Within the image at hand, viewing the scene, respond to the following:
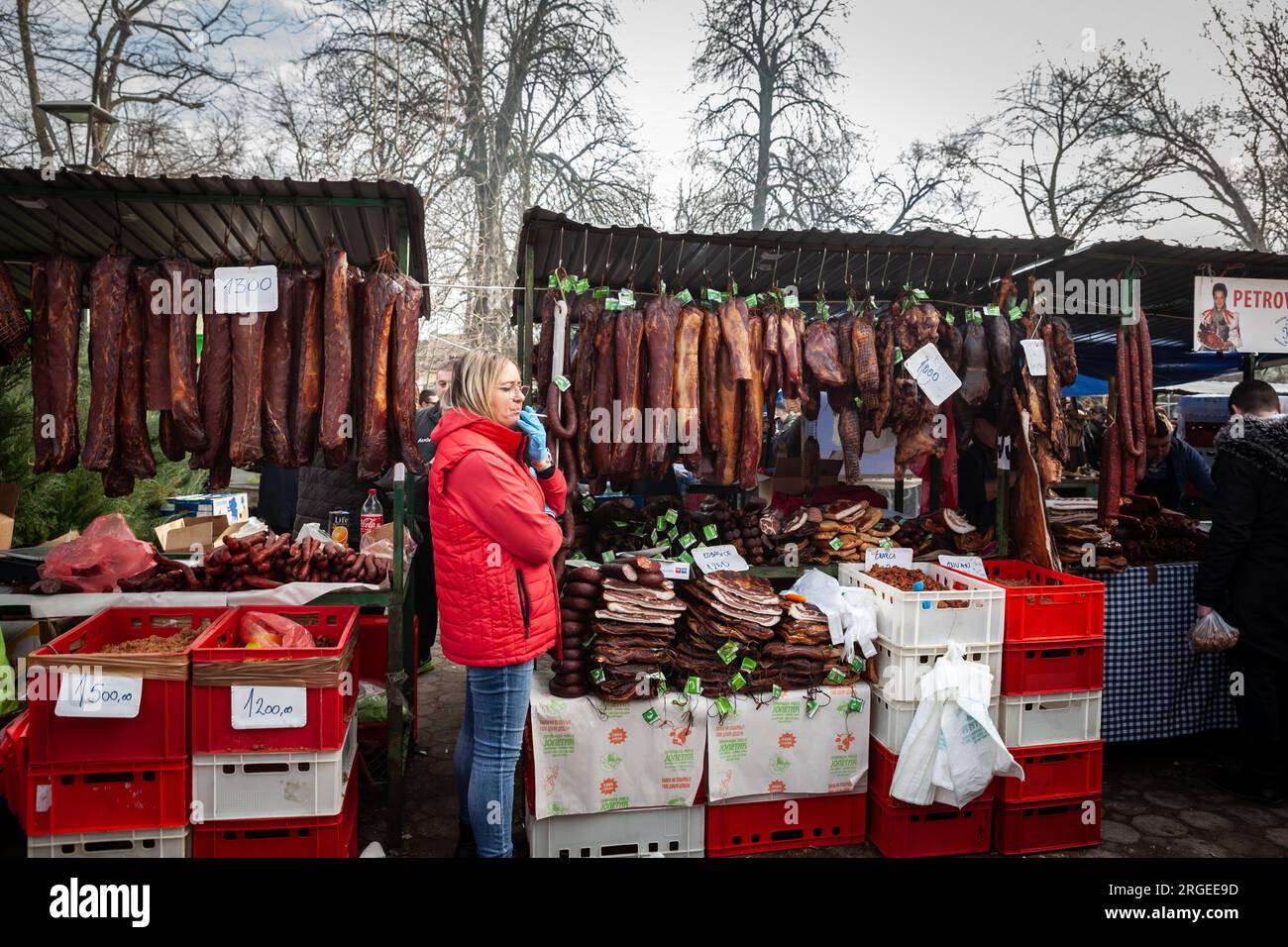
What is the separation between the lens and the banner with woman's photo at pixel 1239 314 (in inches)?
190

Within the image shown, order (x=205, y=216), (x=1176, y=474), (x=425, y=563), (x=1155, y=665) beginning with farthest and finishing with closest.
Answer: (x=1176, y=474) < (x=425, y=563) < (x=1155, y=665) < (x=205, y=216)

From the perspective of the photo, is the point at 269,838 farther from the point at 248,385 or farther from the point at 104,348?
the point at 104,348

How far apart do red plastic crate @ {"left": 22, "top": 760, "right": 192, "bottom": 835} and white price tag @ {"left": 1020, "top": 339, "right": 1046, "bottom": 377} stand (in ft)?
15.5

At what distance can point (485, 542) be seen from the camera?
118 inches

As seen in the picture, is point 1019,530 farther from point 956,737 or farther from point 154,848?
point 154,848

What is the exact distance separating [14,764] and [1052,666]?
16.3ft

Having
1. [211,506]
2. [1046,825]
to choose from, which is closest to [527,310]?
[1046,825]

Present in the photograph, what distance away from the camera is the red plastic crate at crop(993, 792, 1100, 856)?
3.71m

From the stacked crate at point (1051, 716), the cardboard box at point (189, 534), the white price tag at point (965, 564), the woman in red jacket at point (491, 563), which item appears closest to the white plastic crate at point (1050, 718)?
the stacked crate at point (1051, 716)

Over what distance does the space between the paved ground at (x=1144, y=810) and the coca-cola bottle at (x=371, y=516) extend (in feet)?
4.98

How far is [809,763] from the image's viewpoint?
3.70 metres

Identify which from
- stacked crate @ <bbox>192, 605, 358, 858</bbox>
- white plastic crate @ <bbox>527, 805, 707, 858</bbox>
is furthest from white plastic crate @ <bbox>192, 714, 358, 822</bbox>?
white plastic crate @ <bbox>527, 805, 707, 858</bbox>

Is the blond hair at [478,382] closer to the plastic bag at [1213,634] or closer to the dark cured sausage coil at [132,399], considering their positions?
the dark cured sausage coil at [132,399]
